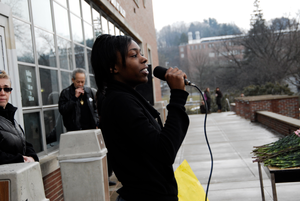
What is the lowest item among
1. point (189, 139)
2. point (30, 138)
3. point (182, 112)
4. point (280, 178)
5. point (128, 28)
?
point (189, 139)

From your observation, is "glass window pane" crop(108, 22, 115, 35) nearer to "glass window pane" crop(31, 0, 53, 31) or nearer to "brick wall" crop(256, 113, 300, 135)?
"glass window pane" crop(31, 0, 53, 31)

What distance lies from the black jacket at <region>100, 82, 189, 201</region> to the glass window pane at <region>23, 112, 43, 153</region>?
10.2 feet

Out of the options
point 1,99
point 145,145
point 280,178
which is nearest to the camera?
point 145,145

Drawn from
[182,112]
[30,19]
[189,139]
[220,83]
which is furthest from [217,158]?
[220,83]

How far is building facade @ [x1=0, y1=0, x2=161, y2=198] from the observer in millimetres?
3750

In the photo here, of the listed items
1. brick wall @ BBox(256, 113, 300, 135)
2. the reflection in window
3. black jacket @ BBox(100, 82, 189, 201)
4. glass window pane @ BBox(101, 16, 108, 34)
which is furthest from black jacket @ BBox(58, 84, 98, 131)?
brick wall @ BBox(256, 113, 300, 135)

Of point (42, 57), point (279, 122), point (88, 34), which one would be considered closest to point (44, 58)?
point (42, 57)

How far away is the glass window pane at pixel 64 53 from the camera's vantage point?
5.36 m

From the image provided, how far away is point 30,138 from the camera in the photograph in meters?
4.16

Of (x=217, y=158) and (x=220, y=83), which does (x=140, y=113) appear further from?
(x=220, y=83)

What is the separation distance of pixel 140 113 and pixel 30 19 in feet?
12.4

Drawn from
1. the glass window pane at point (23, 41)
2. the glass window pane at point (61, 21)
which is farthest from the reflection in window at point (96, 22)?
the glass window pane at point (23, 41)

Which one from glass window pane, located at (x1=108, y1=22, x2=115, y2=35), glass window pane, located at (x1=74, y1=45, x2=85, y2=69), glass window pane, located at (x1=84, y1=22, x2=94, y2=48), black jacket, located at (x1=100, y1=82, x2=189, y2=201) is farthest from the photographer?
glass window pane, located at (x1=108, y1=22, x2=115, y2=35)

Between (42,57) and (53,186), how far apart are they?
6.72 ft
